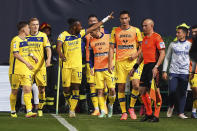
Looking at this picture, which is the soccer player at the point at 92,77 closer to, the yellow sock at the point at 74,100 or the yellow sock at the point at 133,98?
the yellow sock at the point at 74,100

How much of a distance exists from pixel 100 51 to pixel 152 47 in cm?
206

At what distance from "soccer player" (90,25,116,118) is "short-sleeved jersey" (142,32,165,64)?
1.79 m

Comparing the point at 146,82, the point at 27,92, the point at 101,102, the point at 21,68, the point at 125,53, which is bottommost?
the point at 101,102

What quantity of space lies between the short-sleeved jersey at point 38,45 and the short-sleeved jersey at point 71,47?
40cm

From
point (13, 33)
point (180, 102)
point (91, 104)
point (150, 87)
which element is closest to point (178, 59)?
point (180, 102)

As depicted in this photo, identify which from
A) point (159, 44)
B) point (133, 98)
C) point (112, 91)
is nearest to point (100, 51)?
point (112, 91)

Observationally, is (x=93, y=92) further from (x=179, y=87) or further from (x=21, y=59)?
(x=21, y=59)

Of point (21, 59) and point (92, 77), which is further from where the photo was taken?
point (92, 77)

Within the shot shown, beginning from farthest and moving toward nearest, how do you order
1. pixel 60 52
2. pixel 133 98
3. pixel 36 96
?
pixel 36 96, pixel 60 52, pixel 133 98

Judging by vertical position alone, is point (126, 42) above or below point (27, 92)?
above

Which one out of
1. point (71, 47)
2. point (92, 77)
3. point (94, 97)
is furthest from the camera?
point (92, 77)

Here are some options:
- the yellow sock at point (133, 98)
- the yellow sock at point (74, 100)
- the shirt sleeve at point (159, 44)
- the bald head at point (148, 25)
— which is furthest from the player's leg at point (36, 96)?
the shirt sleeve at point (159, 44)

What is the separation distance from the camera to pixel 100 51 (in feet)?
42.5

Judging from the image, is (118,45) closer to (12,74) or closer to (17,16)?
(12,74)
